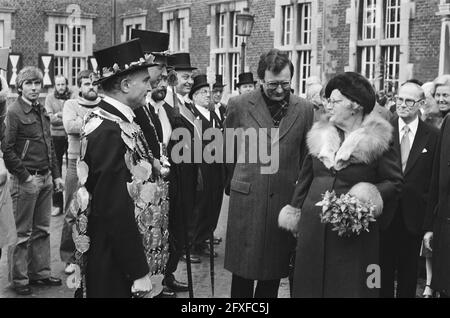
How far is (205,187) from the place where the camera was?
8.34 metres

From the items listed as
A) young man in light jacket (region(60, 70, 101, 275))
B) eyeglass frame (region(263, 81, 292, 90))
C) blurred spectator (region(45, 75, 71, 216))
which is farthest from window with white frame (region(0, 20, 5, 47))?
eyeglass frame (region(263, 81, 292, 90))

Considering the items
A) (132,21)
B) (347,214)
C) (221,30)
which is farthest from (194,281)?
(132,21)

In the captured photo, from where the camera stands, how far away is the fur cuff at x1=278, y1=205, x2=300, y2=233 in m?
5.02

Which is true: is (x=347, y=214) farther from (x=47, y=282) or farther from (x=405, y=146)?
(x=47, y=282)

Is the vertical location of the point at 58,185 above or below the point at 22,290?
above

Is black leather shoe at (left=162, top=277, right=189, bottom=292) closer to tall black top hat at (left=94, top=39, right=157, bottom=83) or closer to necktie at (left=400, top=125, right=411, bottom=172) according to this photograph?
necktie at (left=400, top=125, right=411, bottom=172)

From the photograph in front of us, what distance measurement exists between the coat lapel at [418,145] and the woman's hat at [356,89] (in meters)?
1.19

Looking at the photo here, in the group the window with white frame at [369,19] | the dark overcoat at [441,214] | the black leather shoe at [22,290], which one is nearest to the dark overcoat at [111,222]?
the dark overcoat at [441,214]

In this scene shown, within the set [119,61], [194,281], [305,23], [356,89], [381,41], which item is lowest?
[194,281]

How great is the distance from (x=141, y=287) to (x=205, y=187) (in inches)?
178

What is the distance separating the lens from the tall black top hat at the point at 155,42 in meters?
5.88

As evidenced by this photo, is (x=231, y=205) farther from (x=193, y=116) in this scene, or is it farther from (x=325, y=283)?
(x=193, y=116)

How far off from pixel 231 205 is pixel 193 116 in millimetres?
2560

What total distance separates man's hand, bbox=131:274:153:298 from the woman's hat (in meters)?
1.81
